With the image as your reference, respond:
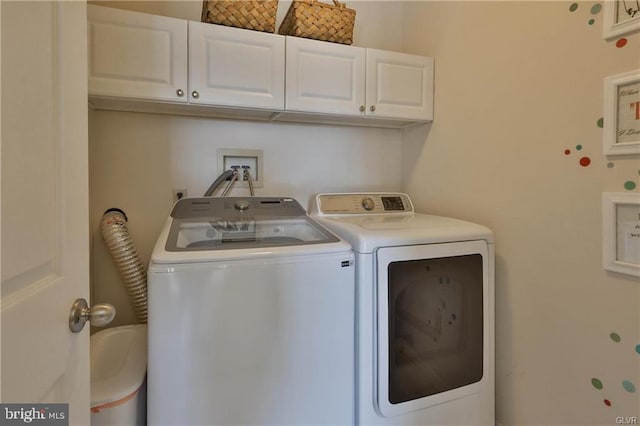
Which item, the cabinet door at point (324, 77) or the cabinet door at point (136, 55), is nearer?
the cabinet door at point (136, 55)

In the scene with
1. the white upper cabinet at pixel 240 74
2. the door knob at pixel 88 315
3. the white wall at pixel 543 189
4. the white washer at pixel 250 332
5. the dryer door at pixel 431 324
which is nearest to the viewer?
the door knob at pixel 88 315

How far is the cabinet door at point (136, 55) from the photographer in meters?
1.26

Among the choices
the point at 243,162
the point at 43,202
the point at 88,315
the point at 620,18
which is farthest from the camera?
the point at 243,162

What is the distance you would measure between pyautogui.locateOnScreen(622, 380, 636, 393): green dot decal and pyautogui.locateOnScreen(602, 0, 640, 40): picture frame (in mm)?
1074

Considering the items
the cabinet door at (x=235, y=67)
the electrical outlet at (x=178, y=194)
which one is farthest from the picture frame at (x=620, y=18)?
the electrical outlet at (x=178, y=194)

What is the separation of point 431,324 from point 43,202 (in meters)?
1.26

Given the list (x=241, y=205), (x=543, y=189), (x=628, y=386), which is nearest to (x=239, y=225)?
(x=241, y=205)

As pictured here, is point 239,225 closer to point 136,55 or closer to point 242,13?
point 136,55

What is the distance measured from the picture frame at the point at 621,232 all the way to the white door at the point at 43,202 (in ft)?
4.88

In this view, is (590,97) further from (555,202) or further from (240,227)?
(240,227)

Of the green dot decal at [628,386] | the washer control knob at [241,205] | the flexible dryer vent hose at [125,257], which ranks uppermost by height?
the washer control knob at [241,205]

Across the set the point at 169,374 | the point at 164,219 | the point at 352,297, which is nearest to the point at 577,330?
the point at 352,297

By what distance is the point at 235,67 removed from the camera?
1.44 m

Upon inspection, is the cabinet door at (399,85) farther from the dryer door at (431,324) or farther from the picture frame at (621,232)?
the picture frame at (621,232)
